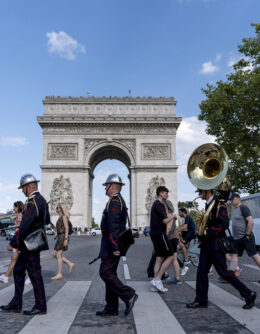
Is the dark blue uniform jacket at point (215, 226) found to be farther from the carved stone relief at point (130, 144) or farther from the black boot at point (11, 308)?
the carved stone relief at point (130, 144)

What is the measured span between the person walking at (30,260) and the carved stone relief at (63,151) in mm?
36119

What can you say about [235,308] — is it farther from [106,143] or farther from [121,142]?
[106,143]

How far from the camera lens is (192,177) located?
549 centimetres

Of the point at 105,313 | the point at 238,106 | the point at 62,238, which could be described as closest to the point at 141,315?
the point at 105,313

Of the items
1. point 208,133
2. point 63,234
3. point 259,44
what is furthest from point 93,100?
point 63,234

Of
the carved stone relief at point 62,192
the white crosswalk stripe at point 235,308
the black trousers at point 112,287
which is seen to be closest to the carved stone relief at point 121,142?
the carved stone relief at point 62,192

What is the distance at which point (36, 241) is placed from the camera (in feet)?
14.4

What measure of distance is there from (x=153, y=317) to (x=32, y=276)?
1622 mm

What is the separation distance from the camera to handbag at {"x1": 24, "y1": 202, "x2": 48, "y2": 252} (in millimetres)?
4316

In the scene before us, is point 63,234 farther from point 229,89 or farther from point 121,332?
point 229,89

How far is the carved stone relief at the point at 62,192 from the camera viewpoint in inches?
1528

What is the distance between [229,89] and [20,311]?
62.9ft

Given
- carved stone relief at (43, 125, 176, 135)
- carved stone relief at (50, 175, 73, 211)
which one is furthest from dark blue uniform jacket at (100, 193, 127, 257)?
carved stone relief at (43, 125, 176, 135)

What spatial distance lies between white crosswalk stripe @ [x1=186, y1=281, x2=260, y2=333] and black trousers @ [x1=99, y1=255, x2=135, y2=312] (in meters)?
1.35
